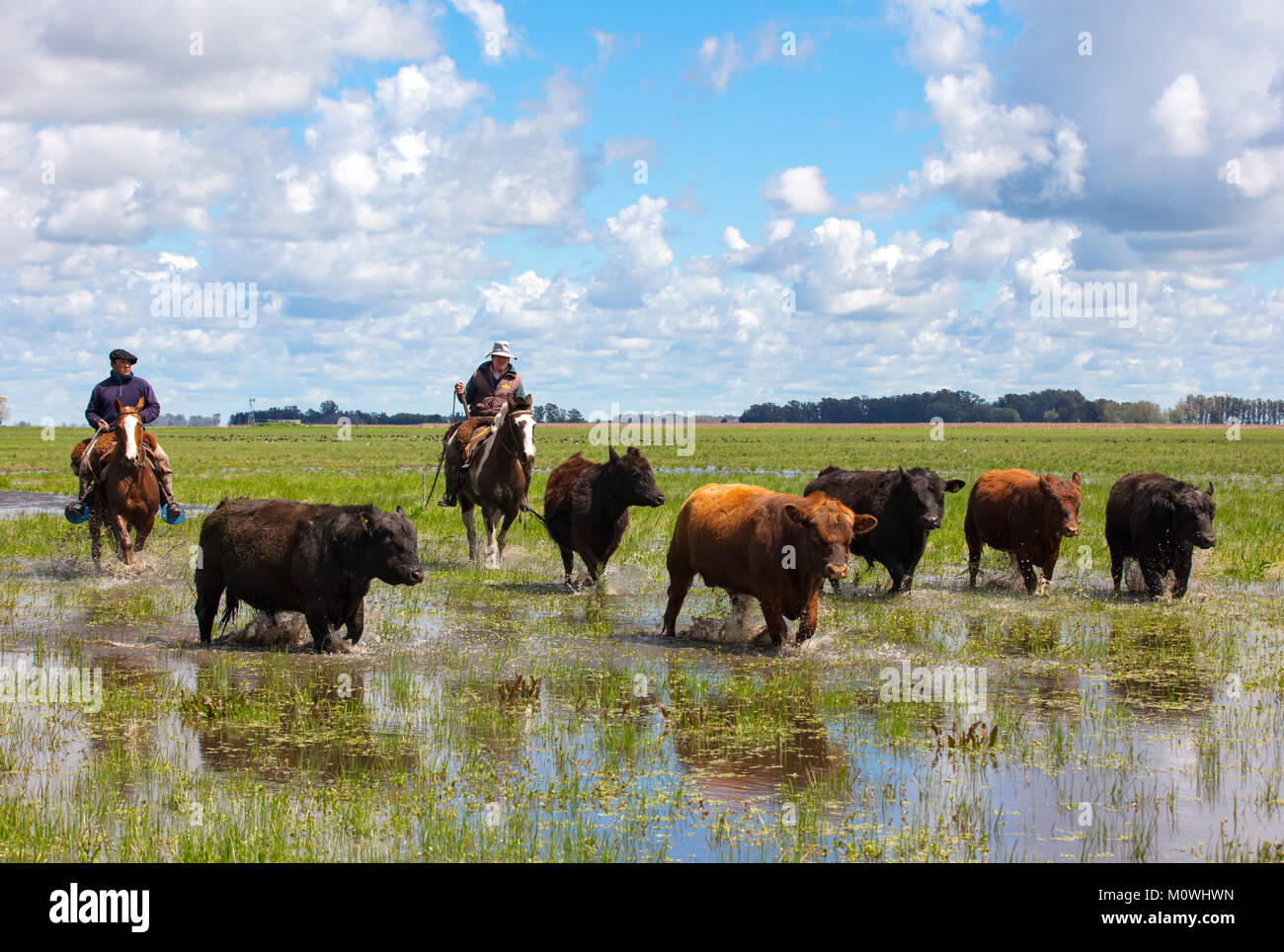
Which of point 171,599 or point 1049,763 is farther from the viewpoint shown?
point 171,599

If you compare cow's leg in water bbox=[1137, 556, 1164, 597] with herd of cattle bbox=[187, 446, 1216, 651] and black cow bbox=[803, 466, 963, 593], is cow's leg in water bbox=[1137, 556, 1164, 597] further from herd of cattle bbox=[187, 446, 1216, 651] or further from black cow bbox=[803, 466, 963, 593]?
black cow bbox=[803, 466, 963, 593]

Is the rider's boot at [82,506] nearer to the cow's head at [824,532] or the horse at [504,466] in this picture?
the horse at [504,466]

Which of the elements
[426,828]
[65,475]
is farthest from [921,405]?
[426,828]

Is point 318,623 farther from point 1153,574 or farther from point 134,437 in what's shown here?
point 1153,574

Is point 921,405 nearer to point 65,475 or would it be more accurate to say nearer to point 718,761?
point 65,475

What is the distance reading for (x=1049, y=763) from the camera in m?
7.08

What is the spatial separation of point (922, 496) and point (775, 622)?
13.0ft

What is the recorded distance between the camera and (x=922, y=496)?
13.6 m

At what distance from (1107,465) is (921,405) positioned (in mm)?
132279

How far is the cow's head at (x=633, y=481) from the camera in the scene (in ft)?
44.8

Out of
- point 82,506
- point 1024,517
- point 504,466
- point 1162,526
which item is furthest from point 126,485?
point 1162,526

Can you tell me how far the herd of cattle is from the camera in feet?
32.4

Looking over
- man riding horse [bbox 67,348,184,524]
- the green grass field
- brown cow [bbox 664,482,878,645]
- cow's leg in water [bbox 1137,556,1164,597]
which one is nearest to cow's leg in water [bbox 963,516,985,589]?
the green grass field
